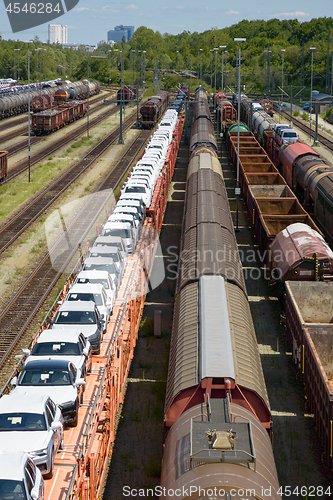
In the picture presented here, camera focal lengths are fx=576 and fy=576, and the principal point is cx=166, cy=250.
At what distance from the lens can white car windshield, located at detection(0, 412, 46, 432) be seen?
32.3 ft

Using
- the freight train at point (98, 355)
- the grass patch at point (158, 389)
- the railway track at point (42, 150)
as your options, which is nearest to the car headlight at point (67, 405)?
the freight train at point (98, 355)

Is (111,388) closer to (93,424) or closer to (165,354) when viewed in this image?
(93,424)

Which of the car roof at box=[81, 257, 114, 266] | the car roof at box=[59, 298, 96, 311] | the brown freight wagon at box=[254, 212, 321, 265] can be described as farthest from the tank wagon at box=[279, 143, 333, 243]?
the car roof at box=[59, 298, 96, 311]

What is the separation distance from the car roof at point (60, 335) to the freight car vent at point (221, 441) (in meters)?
4.92

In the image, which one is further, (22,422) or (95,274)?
(95,274)

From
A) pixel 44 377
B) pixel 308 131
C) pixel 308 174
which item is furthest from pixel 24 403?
pixel 308 131

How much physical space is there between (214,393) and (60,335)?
470 cm

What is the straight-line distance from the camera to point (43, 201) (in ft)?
116

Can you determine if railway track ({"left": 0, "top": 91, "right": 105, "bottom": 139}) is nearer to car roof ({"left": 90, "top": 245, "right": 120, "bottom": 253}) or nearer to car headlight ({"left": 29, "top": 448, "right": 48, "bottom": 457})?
car roof ({"left": 90, "top": 245, "right": 120, "bottom": 253})

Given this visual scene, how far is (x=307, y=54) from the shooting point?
122188mm

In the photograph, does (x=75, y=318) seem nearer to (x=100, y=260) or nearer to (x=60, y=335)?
(x=60, y=335)

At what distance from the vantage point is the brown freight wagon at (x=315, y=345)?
40.0ft

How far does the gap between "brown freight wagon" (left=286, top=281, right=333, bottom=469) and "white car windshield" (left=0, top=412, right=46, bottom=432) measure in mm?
5674

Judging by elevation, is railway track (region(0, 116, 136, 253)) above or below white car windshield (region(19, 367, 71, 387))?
above
